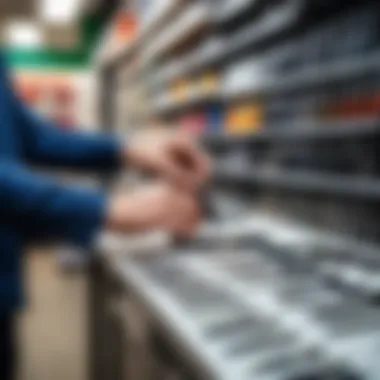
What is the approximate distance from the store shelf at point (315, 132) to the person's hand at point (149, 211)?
559 millimetres

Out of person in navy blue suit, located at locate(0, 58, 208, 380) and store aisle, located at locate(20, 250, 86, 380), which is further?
store aisle, located at locate(20, 250, 86, 380)

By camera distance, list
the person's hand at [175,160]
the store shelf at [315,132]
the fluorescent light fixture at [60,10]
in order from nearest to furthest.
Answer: the person's hand at [175,160] < the store shelf at [315,132] < the fluorescent light fixture at [60,10]

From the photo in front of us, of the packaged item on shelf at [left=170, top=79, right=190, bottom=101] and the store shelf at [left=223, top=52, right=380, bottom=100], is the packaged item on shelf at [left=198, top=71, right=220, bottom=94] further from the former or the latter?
the store shelf at [left=223, top=52, right=380, bottom=100]

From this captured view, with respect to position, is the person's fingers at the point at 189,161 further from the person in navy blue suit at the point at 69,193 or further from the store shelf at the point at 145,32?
the store shelf at the point at 145,32

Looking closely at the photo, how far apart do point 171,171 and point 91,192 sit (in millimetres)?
312

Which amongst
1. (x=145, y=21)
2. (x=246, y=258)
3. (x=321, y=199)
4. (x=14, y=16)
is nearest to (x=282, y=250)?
(x=246, y=258)

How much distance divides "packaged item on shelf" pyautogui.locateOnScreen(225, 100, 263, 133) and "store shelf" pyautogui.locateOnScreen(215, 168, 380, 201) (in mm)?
163

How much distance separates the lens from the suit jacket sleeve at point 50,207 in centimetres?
129

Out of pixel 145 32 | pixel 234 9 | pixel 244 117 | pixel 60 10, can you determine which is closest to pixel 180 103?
pixel 145 32

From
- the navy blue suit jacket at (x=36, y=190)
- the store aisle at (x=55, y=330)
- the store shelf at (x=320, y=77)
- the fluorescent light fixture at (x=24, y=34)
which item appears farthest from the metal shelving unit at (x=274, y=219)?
the fluorescent light fixture at (x=24, y=34)

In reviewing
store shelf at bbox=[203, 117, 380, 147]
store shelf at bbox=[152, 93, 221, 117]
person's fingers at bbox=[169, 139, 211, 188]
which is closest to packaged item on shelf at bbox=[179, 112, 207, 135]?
store shelf at bbox=[152, 93, 221, 117]

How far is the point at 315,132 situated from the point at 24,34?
7.14 metres

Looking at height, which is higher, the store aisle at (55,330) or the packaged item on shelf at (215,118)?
the packaged item on shelf at (215,118)

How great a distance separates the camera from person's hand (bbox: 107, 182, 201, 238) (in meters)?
1.32
